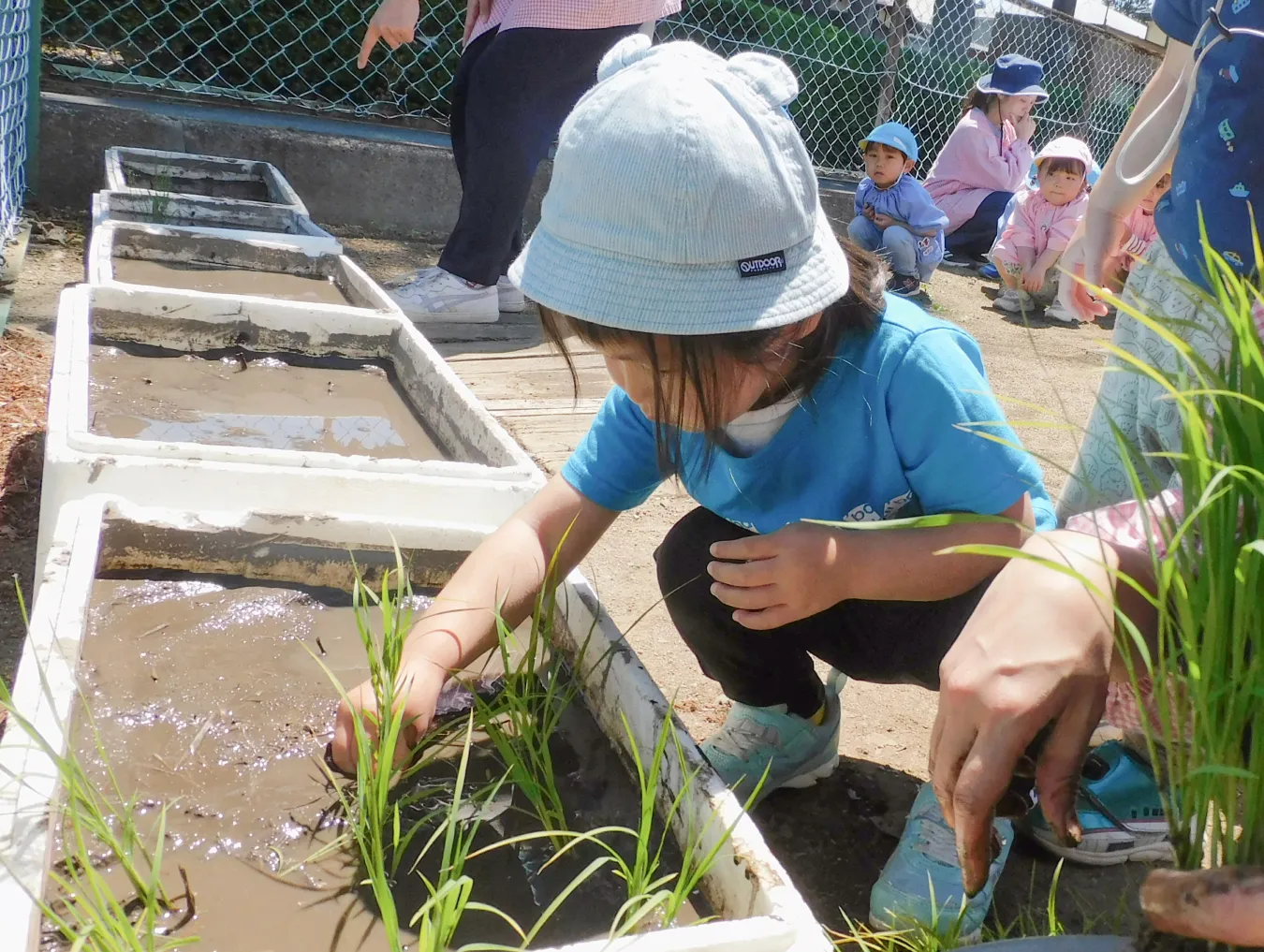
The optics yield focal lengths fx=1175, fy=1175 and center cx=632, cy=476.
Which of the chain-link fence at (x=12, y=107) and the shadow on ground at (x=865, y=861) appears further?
the chain-link fence at (x=12, y=107)

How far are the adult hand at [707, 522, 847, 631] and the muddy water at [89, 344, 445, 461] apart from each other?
1181mm

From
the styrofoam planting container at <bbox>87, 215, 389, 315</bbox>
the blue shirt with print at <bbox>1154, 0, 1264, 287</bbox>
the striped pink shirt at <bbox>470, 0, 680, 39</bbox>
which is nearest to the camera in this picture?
the blue shirt with print at <bbox>1154, 0, 1264, 287</bbox>

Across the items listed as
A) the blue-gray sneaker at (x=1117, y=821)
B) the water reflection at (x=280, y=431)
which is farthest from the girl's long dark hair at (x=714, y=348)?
the water reflection at (x=280, y=431)

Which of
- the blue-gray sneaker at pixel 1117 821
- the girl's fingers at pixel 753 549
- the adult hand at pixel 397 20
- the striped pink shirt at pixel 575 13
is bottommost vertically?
the blue-gray sneaker at pixel 1117 821

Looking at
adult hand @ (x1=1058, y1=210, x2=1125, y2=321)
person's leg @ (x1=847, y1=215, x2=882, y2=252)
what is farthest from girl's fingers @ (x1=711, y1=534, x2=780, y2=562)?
person's leg @ (x1=847, y1=215, x2=882, y2=252)

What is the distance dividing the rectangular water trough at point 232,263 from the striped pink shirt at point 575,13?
37.5 inches

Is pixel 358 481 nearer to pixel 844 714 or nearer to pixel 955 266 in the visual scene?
pixel 844 714

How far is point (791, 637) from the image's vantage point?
5.63 ft

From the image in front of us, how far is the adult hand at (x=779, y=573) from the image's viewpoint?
126cm

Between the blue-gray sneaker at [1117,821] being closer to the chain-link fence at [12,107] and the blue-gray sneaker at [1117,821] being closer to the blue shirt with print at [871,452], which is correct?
the blue shirt with print at [871,452]

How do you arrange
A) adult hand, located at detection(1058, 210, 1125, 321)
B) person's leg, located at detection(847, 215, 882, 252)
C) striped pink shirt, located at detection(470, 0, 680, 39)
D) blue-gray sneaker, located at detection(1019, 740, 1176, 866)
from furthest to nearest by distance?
person's leg, located at detection(847, 215, 882, 252) < striped pink shirt, located at detection(470, 0, 680, 39) < adult hand, located at detection(1058, 210, 1125, 321) < blue-gray sneaker, located at detection(1019, 740, 1176, 866)

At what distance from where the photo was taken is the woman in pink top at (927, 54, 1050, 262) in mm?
7145

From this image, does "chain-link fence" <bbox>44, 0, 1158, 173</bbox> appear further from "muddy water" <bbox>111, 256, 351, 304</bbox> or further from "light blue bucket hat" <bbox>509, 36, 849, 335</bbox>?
"light blue bucket hat" <bbox>509, 36, 849, 335</bbox>

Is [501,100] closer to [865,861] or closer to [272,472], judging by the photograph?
[272,472]
